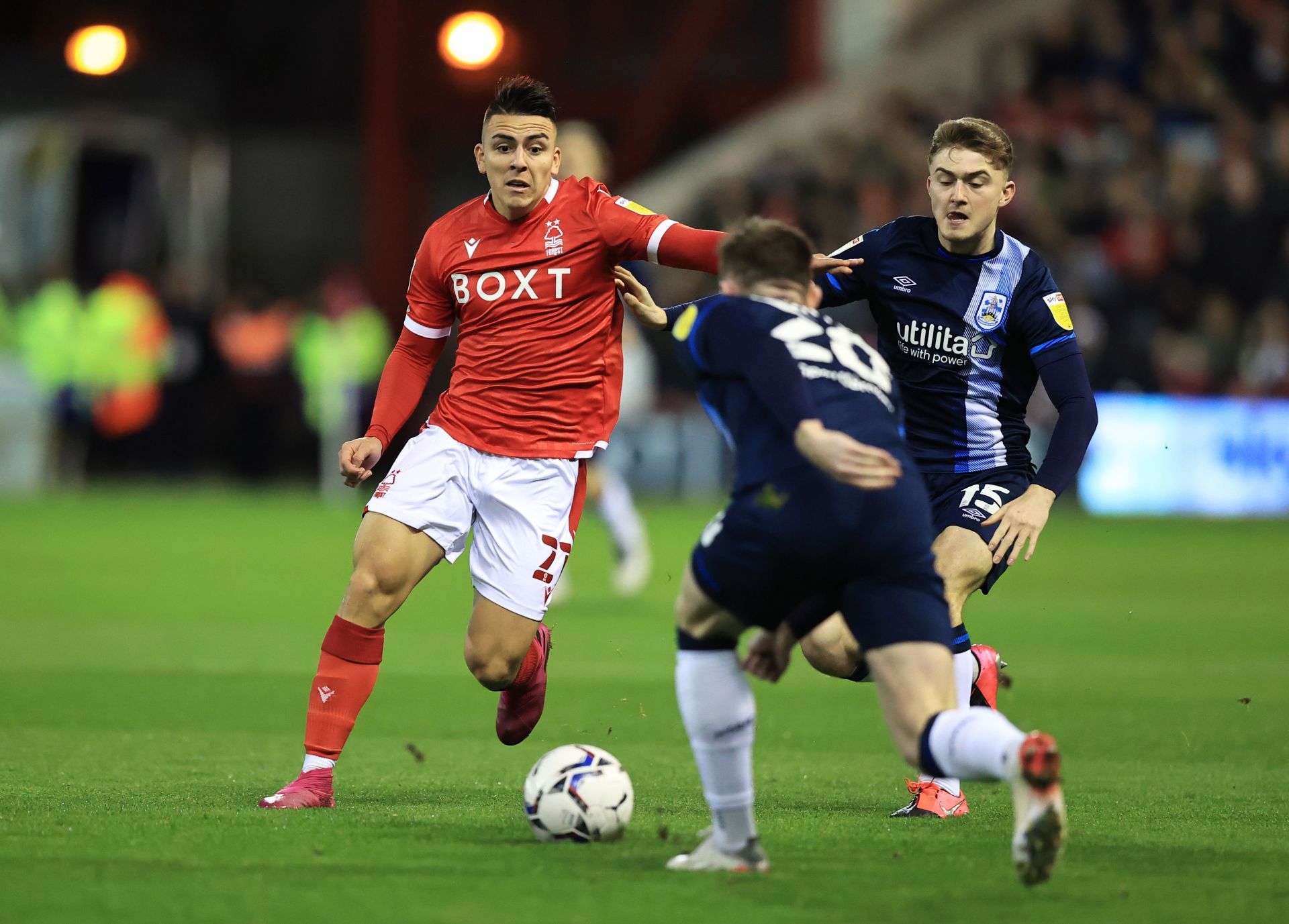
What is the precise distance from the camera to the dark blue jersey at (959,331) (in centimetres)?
621

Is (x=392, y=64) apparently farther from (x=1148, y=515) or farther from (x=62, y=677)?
(x=62, y=677)

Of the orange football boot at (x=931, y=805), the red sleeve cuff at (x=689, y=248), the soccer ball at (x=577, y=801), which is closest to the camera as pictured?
the soccer ball at (x=577, y=801)

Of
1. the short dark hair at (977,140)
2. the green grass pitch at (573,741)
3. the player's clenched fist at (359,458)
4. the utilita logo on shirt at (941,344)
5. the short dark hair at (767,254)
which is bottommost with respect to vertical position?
the green grass pitch at (573,741)

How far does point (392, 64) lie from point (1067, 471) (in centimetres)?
2127

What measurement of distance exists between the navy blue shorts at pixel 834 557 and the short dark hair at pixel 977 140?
67.2 inches

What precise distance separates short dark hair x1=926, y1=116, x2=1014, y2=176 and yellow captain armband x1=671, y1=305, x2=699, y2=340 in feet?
5.02

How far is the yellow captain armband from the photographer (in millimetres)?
4926

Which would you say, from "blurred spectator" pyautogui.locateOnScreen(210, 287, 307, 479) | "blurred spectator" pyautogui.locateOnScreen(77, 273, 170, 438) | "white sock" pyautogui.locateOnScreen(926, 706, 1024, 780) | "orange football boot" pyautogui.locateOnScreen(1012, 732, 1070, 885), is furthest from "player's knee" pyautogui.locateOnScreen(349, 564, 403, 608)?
"blurred spectator" pyautogui.locateOnScreen(210, 287, 307, 479)

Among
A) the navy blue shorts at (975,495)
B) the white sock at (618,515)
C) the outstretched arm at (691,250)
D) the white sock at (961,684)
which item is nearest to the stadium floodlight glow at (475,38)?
the white sock at (618,515)

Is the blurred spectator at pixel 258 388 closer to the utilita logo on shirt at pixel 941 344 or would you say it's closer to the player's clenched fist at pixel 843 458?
the utilita logo on shirt at pixel 941 344

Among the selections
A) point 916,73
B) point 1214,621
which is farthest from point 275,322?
point 1214,621

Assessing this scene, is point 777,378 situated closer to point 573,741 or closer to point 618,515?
point 573,741

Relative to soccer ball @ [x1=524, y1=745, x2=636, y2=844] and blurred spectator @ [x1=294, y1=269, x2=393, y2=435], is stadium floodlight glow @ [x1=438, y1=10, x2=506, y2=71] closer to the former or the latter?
Answer: blurred spectator @ [x1=294, y1=269, x2=393, y2=435]

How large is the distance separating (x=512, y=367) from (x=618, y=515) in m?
6.00
